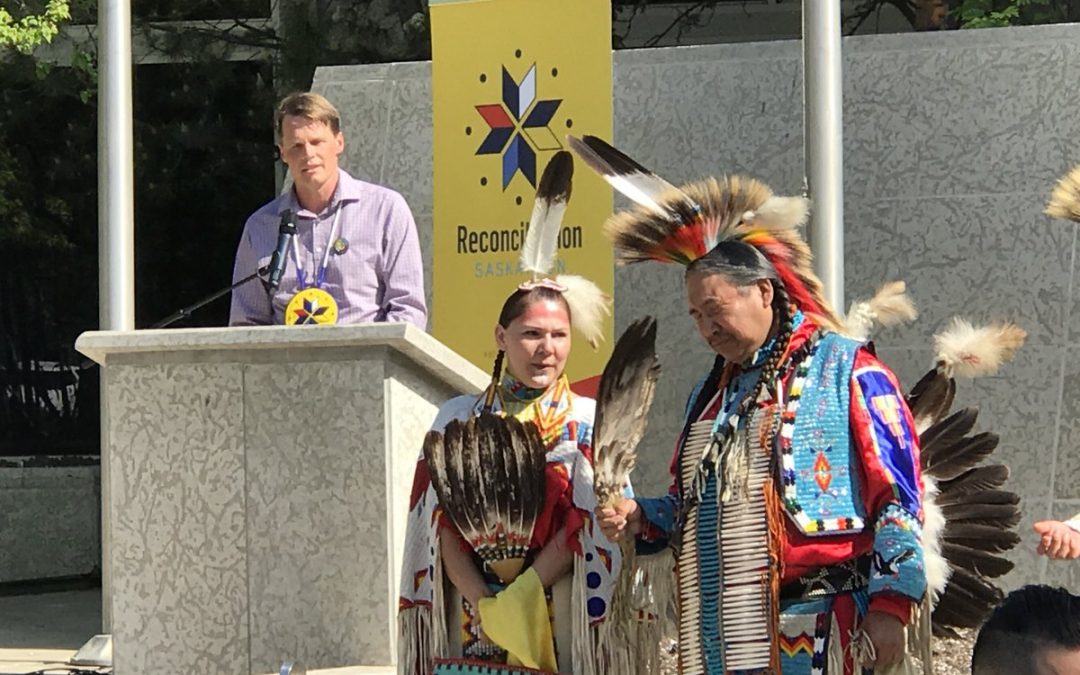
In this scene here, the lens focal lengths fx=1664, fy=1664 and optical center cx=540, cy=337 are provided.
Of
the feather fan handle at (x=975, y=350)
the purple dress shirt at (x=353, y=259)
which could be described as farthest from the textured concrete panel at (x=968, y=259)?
the feather fan handle at (x=975, y=350)

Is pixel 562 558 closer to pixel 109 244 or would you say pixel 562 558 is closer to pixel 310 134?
pixel 310 134

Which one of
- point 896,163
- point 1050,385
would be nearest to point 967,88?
point 896,163

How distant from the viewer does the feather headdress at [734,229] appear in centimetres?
326

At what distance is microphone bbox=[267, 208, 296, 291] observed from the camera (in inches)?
178

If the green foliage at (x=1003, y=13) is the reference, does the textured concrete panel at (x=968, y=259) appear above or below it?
below

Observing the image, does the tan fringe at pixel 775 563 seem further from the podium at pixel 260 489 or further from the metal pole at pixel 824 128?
the metal pole at pixel 824 128

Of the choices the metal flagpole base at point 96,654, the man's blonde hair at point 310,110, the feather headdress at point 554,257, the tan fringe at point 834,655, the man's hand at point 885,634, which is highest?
the man's blonde hair at point 310,110

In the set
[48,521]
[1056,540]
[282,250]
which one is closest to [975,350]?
[1056,540]

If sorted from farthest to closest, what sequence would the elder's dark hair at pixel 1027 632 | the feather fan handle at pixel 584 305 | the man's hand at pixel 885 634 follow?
the feather fan handle at pixel 584 305
the man's hand at pixel 885 634
the elder's dark hair at pixel 1027 632

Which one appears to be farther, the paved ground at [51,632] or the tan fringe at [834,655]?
the paved ground at [51,632]

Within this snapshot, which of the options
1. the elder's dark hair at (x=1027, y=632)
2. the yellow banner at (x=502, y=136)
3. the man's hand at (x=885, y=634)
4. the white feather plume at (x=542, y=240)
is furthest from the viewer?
the yellow banner at (x=502, y=136)

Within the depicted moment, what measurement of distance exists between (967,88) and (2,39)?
17.1 feet

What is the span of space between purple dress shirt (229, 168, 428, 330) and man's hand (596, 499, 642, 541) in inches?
54.2

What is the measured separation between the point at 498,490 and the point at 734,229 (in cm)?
76
